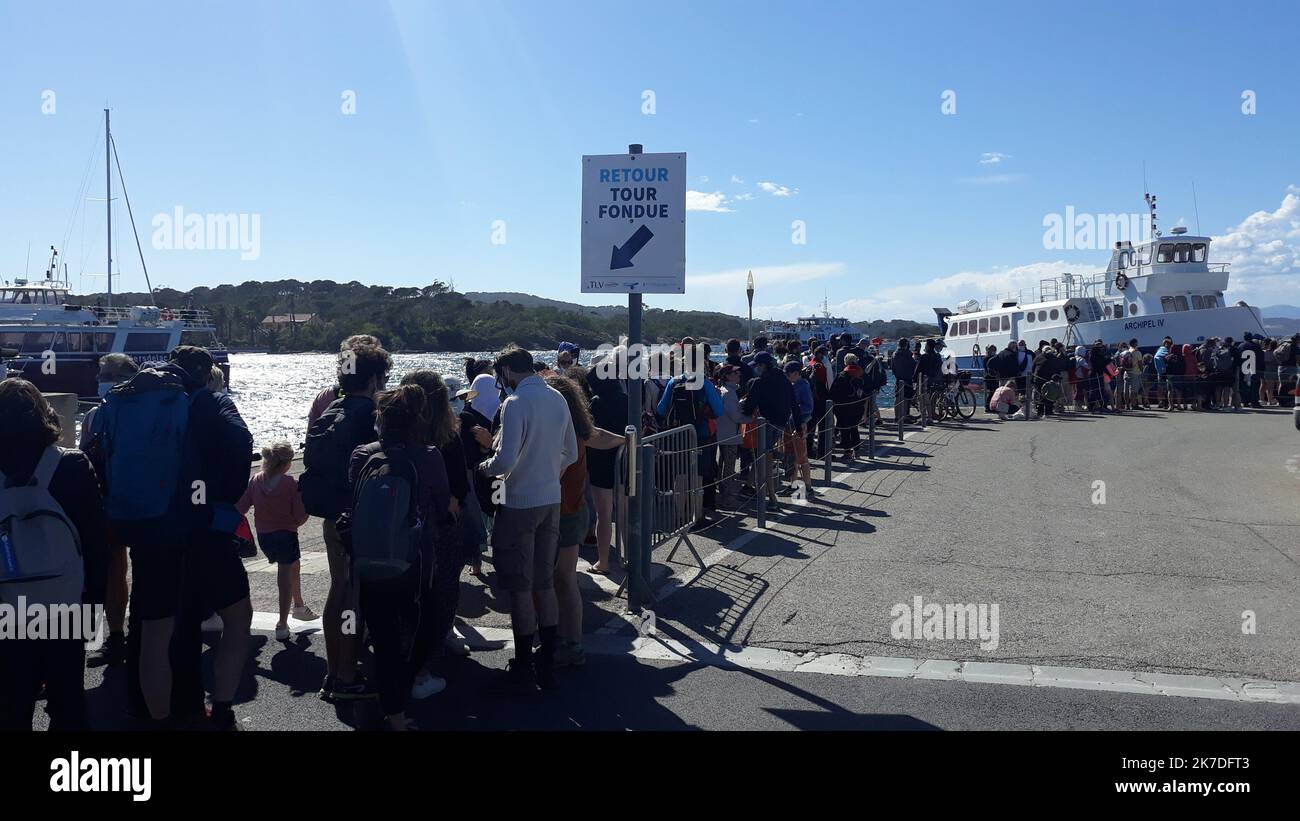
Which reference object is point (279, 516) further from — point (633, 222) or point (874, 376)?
point (874, 376)

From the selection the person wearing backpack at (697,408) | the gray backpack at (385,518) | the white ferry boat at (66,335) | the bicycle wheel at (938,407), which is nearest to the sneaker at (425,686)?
the gray backpack at (385,518)

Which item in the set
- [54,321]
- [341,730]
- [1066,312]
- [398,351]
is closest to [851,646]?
[341,730]

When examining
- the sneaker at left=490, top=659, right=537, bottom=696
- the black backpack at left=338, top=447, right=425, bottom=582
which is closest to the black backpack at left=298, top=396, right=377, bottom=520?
the black backpack at left=338, top=447, right=425, bottom=582

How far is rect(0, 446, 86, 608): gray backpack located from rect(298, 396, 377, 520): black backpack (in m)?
1.15

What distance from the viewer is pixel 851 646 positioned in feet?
19.8

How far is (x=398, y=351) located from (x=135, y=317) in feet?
221

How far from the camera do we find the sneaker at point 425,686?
5215mm

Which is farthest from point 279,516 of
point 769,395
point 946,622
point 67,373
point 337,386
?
point 67,373

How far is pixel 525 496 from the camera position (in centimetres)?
530

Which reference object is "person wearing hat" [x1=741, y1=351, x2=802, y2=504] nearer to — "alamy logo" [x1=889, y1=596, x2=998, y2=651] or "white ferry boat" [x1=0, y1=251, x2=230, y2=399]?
"alamy logo" [x1=889, y1=596, x2=998, y2=651]

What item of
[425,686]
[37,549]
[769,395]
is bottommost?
[425,686]
